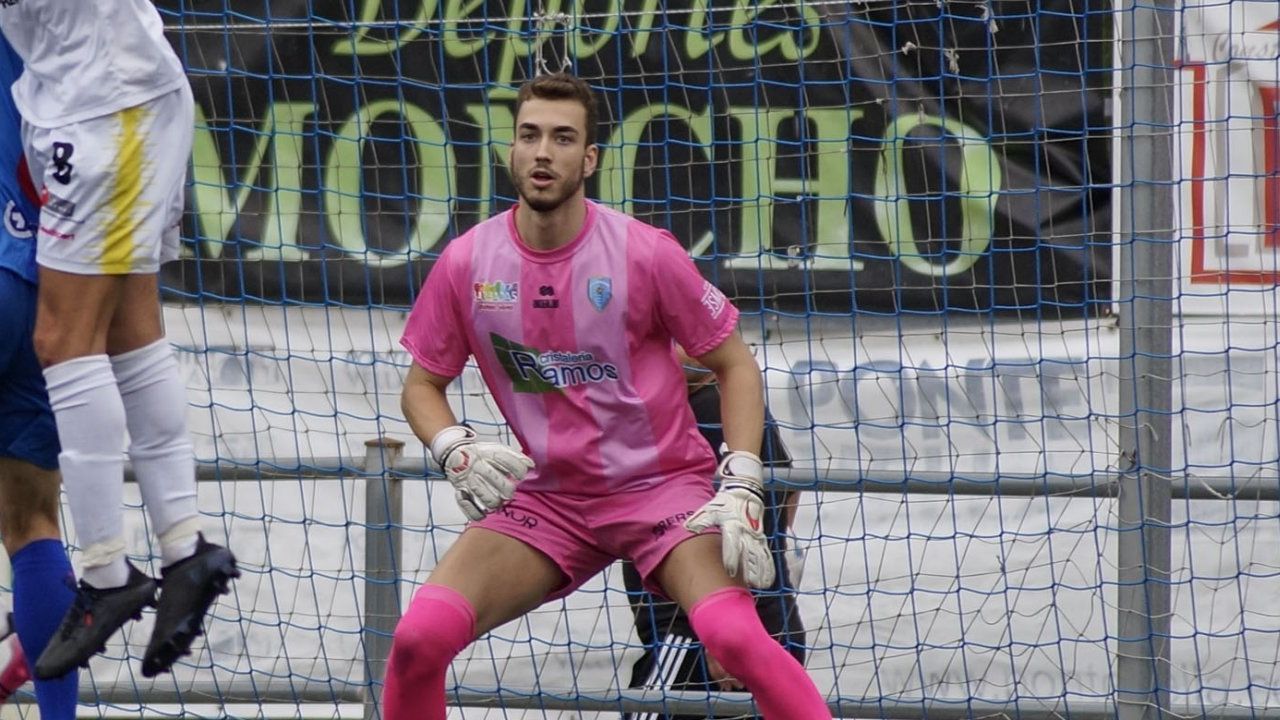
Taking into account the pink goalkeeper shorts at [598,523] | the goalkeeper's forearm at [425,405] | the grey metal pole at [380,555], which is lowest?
the grey metal pole at [380,555]

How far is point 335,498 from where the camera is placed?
5.70 meters

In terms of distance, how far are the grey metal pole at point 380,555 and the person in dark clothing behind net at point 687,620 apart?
0.68 m

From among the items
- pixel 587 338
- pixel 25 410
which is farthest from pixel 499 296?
pixel 25 410

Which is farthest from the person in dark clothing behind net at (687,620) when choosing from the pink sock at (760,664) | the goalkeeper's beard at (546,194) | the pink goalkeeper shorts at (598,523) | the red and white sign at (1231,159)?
the red and white sign at (1231,159)

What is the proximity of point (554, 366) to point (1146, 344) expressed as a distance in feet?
5.48

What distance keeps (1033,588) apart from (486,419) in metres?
1.87

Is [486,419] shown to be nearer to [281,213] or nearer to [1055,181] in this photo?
[281,213]

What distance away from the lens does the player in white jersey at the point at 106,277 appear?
3.24 metres

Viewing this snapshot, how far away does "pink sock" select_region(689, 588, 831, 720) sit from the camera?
12.6 feet

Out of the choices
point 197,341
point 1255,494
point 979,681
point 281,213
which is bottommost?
point 979,681

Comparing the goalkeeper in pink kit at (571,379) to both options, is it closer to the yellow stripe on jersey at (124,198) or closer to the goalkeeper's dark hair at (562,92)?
the goalkeeper's dark hair at (562,92)

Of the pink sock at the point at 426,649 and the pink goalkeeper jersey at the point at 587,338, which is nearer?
the pink sock at the point at 426,649

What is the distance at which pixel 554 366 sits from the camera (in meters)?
4.19

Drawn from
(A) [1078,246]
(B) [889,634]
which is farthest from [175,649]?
(A) [1078,246]
